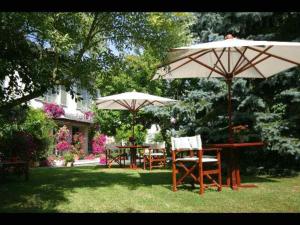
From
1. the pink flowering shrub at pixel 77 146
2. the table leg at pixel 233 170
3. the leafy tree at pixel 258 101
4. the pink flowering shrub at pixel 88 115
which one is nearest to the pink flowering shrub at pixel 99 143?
the pink flowering shrub at pixel 77 146

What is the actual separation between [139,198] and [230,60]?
399cm

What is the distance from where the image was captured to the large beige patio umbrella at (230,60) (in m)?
7.72

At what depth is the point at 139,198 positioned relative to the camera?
6.82 m

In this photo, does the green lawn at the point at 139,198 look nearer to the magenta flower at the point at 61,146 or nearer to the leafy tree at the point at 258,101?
the leafy tree at the point at 258,101

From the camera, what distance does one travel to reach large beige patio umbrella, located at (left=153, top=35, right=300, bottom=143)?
772 centimetres

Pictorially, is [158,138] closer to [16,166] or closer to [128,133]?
[128,133]

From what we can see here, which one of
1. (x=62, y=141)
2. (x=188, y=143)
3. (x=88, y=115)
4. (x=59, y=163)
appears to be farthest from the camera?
(x=88, y=115)

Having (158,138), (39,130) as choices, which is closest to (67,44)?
(39,130)

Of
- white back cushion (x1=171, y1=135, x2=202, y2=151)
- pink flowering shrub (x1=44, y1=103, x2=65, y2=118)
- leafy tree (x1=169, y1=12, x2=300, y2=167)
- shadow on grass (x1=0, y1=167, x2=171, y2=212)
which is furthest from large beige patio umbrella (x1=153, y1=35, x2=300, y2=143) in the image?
pink flowering shrub (x1=44, y1=103, x2=65, y2=118)

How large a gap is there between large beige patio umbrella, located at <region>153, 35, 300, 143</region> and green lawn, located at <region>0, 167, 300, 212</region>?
157 cm

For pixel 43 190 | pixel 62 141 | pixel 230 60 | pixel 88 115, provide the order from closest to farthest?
pixel 43 190 → pixel 230 60 → pixel 62 141 → pixel 88 115

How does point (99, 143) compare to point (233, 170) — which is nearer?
point (233, 170)
